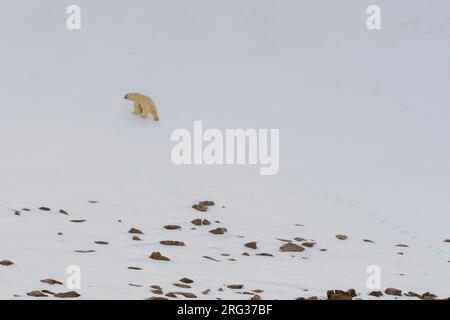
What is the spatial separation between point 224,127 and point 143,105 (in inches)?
97.7

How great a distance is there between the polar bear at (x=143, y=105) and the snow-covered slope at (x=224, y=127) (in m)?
0.31

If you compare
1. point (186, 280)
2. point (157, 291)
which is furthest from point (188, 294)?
point (186, 280)

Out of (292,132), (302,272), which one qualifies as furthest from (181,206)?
(292,132)

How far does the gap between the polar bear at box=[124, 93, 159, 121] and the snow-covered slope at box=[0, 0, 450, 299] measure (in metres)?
0.31

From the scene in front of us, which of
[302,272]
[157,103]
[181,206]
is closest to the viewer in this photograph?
[302,272]

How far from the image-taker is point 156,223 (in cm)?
1491

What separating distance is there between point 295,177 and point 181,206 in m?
4.23

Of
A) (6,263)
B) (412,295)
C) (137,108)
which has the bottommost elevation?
(412,295)

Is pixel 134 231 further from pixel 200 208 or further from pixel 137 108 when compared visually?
pixel 137 108

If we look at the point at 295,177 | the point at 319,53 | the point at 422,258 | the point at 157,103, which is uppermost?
the point at 319,53

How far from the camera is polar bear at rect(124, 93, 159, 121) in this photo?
2253 centimetres

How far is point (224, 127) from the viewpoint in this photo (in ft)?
74.1
